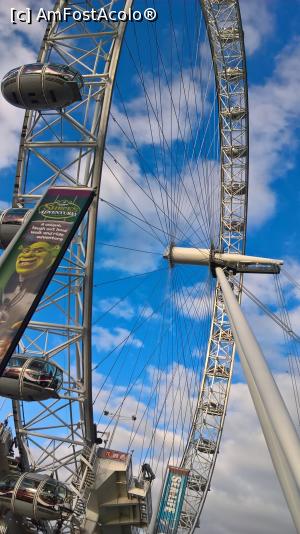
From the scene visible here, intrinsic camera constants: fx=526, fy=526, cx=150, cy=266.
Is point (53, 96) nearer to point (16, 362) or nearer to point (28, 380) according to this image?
point (16, 362)

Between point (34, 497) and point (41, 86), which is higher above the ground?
point (41, 86)

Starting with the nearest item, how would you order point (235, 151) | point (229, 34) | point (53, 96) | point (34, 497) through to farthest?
point (53, 96) → point (34, 497) → point (229, 34) → point (235, 151)

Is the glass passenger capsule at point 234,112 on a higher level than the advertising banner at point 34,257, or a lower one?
higher

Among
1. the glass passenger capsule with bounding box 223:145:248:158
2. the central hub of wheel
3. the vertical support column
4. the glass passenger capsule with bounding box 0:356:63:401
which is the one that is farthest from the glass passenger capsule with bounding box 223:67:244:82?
the vertical support column

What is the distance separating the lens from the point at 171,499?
38.0 m

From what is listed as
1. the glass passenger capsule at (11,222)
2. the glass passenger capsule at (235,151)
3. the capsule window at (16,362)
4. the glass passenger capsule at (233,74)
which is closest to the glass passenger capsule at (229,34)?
the glass passenger capsule at (233,74)

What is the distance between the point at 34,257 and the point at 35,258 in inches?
2.3

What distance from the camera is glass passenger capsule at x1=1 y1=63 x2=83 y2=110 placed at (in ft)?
68.0

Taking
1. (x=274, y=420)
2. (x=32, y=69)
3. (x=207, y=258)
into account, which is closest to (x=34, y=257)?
(x=32, y=69)

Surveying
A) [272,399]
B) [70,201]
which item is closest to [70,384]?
[70,201]

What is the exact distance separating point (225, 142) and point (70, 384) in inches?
1031

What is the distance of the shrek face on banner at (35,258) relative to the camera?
16075 millimetres

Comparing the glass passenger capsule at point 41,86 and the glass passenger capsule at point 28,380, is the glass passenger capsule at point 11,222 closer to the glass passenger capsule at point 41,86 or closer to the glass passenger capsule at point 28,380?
the glass passenger capsule at point 41,86

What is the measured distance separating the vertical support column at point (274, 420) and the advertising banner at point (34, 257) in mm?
6077
